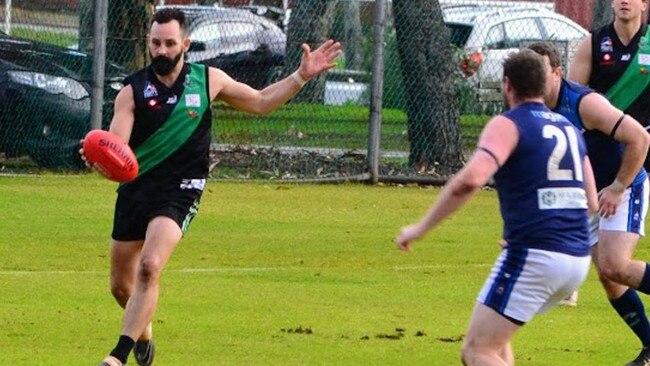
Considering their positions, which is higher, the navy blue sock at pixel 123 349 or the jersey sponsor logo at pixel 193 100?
the jersey sponsor logo at pixel 193 100

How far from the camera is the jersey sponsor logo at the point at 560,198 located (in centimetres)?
705

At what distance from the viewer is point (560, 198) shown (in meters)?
7.09

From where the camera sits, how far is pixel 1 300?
11227 millimetres

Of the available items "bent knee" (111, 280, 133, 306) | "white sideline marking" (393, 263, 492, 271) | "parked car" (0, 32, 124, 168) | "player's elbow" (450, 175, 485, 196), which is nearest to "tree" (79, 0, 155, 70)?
"parked car" (0, 32, 124, 168)

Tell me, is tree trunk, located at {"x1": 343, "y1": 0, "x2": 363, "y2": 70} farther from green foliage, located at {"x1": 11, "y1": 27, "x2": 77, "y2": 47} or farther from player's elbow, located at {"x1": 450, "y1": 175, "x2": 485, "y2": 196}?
player's elbow, located at {"x1": 450, "y1": 175, "x2": 485, "y2": 196}

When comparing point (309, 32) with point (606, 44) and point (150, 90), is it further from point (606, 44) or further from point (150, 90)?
point (150, 90)

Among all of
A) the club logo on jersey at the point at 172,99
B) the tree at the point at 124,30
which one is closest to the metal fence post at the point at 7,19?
the tree at the point at 124,30

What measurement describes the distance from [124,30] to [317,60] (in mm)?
10197

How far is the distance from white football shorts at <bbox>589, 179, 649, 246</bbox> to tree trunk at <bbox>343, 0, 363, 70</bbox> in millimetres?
11266

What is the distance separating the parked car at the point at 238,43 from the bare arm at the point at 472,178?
12.6m

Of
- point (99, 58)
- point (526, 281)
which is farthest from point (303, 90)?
point (526, 281)

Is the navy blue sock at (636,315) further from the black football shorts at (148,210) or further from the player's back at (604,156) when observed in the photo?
the black football shorts at (148,210)

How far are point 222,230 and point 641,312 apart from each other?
6538mm

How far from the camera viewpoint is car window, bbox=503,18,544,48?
2356 centimetres
